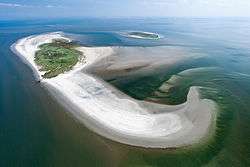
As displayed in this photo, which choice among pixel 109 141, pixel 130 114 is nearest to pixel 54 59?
pixel 130 114

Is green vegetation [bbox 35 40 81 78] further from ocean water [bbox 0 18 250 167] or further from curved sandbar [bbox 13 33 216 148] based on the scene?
curved sandbar [bbox 13 33 216 148]

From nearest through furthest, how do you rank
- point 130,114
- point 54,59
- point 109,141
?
point 109,141 → point 130,114 → point 54,59

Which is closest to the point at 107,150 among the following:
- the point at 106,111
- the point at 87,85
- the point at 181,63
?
the point at 106,111

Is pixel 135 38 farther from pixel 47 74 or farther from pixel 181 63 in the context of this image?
pixel 47 74

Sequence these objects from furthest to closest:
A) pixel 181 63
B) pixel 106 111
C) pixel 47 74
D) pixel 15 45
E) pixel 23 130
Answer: pixel 15 45 → pixel 181 63 → pixel 47 74 → pixel 106 111 → pixel 23 130

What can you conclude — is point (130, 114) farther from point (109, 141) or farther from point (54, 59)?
point (54, 59)

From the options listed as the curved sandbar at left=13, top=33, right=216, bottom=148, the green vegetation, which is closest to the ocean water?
the curved sandbar at left=13, top=33, right=216, bottom=148

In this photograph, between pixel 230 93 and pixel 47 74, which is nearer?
pixel 230 93
